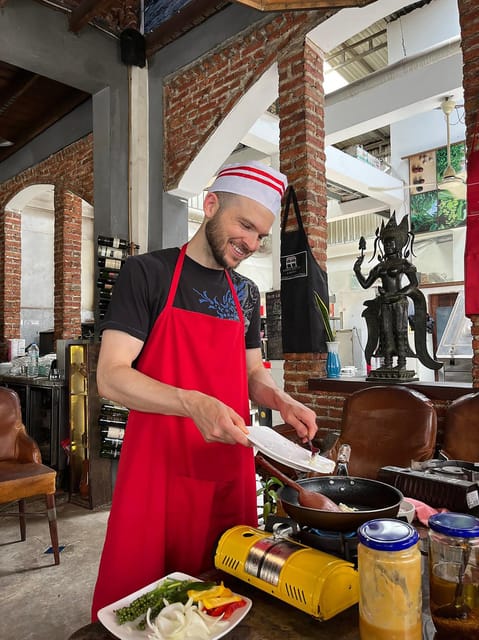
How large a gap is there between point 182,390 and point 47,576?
8.51 ft

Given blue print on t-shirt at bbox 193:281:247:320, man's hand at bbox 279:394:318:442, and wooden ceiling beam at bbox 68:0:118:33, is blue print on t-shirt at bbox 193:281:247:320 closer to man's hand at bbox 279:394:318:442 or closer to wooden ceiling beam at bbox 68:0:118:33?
man's hand at bbox 279:394:318:442

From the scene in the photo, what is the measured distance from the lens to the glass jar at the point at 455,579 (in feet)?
2.60

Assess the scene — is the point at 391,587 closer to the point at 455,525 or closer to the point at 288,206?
the point at 455,525

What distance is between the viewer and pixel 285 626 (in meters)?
0.86

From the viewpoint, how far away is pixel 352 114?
6.81 m

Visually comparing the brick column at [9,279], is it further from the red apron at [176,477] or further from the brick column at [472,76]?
the red apron at [176,477]

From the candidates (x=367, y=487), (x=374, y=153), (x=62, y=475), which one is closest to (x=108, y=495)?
(x=62, y=475)

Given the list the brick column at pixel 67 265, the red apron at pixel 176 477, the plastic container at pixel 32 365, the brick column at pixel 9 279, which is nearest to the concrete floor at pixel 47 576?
the red apron at pixel 176 477

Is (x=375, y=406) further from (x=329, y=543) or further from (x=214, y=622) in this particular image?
(x=214, y=622)

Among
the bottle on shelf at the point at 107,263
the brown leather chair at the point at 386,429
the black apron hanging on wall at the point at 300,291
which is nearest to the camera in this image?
the brown leather chair at the point at 386,429

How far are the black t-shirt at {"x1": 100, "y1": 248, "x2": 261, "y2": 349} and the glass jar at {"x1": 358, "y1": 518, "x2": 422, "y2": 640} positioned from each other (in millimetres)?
841

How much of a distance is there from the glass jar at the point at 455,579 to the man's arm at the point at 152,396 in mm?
430

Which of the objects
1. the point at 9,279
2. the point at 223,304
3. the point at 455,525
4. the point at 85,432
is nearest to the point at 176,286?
the point at 223,304

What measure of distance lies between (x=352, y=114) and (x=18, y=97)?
430 cm
